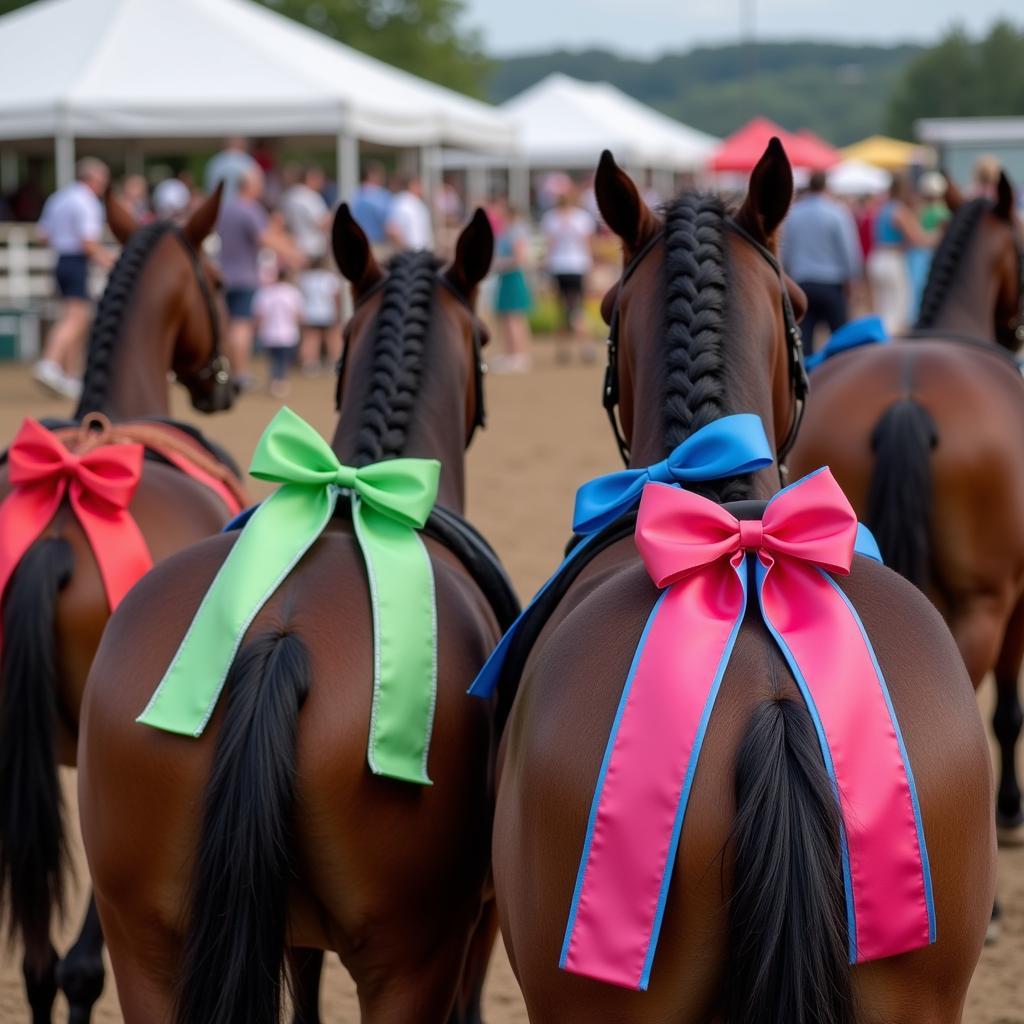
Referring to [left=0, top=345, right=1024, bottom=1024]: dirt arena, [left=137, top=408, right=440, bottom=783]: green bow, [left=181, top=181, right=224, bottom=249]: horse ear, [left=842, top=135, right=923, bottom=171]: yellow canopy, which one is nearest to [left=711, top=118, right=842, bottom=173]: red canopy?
[left=0, top=345, right=1024, bottom=1024]: dirt arena

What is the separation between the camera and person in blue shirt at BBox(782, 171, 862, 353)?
11383 millimetres

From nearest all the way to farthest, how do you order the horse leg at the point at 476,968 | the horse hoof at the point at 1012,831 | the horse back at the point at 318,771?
1. the horse back at the point at 318,771
2. the horse leg at the point at 476,968
3. the horse hoof at the point at 1012,831

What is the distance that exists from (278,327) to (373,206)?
2993mm

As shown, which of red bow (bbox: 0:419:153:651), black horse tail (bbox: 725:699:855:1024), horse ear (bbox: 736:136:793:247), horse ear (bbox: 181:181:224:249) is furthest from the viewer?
horse ear (bbox: 181:181:224:249)

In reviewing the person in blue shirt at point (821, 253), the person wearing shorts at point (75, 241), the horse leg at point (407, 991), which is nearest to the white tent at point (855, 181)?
the person in blue shirt at point (821, 253)

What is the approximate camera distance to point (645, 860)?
182cm

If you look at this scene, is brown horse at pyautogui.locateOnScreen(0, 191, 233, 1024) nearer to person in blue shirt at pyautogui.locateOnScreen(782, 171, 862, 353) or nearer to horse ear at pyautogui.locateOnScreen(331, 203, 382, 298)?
horse ear at pyautogui.locateOnScreen(331, 203, 382, 298)

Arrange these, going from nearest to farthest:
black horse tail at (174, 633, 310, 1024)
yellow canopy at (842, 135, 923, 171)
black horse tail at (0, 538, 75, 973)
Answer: black horse tail at (174, 633, 310, 1024) < black horse tail at (0, 538, 75, 973) < yellow canopy at (842, 135, 923, 171)

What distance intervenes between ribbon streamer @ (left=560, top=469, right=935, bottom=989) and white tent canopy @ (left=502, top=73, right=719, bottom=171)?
25.8 metres

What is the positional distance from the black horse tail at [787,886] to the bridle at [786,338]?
0.87 meters

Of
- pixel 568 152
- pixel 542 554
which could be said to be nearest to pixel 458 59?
pixel 568 152

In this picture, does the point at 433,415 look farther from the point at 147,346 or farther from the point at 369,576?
the point at 147,346

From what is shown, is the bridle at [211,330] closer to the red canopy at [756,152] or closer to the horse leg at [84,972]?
the horse leg at [84,972]

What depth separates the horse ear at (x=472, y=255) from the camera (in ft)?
10.0
